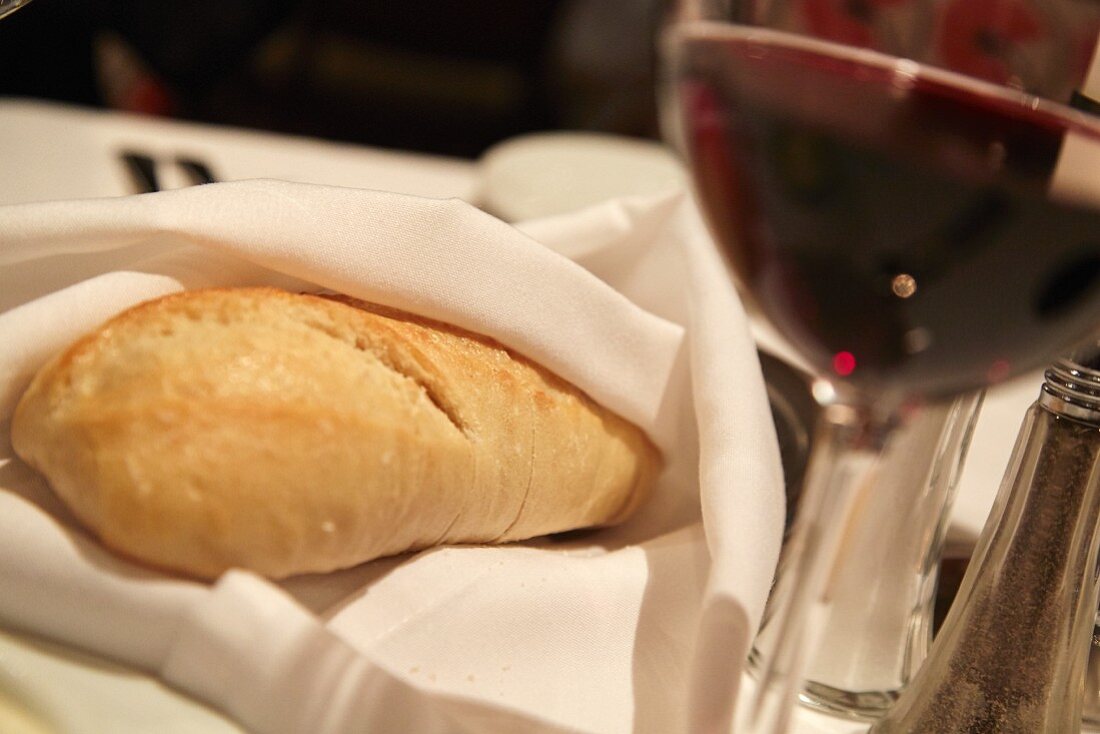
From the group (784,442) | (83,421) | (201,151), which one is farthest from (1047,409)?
(201,151)

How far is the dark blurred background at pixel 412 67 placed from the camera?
3021 mm

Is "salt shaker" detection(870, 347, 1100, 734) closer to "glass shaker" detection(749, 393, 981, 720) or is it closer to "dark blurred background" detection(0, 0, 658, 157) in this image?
"glass shaker" detection(749, 393, 981, 720)

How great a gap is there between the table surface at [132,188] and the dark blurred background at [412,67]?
153 centimetres

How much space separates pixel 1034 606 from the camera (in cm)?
53

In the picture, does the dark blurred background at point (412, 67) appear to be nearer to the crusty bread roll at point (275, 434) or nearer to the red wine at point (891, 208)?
the crusty bread roll at point (275, 434)

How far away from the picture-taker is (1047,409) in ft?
1.69

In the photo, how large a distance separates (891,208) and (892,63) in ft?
0.27

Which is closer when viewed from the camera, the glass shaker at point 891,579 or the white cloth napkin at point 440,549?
the white cloth napkin at point 440,549

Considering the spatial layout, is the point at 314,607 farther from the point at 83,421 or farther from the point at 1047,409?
the point at 1047,409

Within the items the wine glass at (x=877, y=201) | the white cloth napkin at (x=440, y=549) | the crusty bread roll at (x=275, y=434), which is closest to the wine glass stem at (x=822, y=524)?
the wine glass at (x=877, y=201)

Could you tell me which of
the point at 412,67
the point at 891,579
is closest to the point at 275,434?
the point at 891,579

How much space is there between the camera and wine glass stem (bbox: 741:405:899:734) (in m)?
0.36

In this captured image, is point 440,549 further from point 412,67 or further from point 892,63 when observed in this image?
point 412,67

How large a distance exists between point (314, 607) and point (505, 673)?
11 cm
